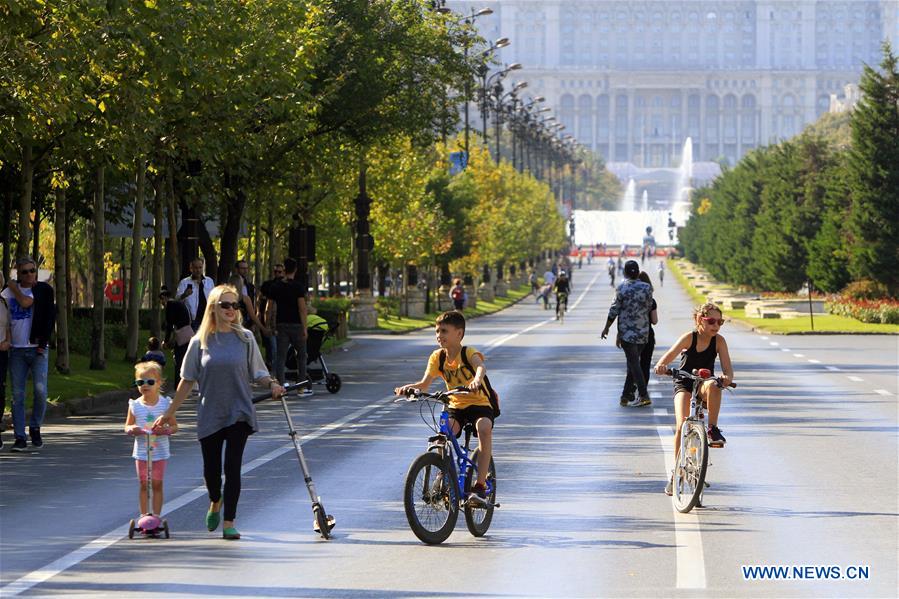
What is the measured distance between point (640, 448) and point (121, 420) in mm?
7198

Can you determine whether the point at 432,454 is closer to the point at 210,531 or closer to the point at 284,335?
the point at 210,531

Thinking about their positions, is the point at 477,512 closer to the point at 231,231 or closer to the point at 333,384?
the point at 333,384

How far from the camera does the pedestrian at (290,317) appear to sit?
2598 cm

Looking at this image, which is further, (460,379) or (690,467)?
(690,467)

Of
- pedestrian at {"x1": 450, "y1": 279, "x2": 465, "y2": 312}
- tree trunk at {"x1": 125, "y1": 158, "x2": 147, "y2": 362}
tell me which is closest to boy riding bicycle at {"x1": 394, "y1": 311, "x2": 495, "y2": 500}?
tree trunk at {"x1": 125, "y1": 158, "x2": 147, "y2": 362}

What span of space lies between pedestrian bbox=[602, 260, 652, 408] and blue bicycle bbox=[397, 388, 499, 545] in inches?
482

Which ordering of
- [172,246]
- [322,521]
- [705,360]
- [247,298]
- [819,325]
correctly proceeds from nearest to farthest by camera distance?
1. [322,521]
2. [705,360]
3. [247,298]
4. [172,246]
5. [819,325]

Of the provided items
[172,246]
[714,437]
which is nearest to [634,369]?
[714,437]

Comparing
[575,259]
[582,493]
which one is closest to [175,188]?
[582,493]

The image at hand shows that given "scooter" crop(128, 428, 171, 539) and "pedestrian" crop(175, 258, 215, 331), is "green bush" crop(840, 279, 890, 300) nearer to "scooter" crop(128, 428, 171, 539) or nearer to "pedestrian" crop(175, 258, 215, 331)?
"pedestrian" crop(175, 258, 215, 331)

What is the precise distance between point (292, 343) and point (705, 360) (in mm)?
12290

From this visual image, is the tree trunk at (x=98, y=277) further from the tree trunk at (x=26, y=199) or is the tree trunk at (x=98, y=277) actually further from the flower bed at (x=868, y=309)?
the flower bed at (x=868, y=309)

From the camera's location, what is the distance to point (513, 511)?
544 inches

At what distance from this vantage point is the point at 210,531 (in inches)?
497
